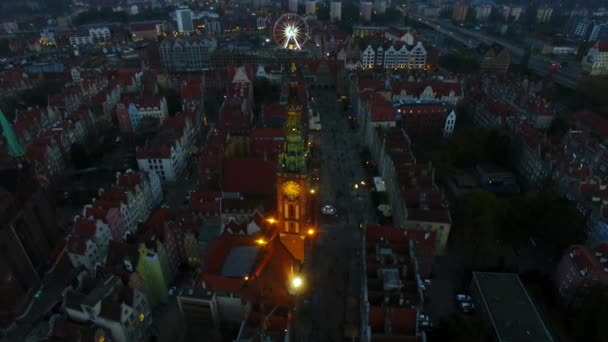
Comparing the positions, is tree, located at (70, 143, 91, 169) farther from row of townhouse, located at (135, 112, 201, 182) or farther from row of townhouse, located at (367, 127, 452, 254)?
row of townhouse, located at (367, 127, 452, 254)

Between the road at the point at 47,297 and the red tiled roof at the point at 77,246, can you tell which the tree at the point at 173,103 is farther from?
the red tiled roof at the point at 77,246

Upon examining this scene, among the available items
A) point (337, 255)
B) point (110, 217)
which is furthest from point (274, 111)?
point (110, 217)

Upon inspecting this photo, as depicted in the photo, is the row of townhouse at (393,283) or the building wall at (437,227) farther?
the building wall at (437,227)

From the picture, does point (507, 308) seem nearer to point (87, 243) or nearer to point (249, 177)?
point (249, 177)

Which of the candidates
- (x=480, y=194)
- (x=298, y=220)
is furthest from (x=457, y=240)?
(x=298, y=220)

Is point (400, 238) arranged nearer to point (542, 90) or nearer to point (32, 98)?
point (542, 90)

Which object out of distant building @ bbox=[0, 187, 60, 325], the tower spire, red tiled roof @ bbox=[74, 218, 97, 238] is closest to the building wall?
red tiled roof @ bbox=[74, 218, 97, 238]

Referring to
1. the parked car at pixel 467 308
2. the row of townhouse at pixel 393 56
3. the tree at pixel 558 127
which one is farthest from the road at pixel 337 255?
the row of townhouse at pixel 393 56
